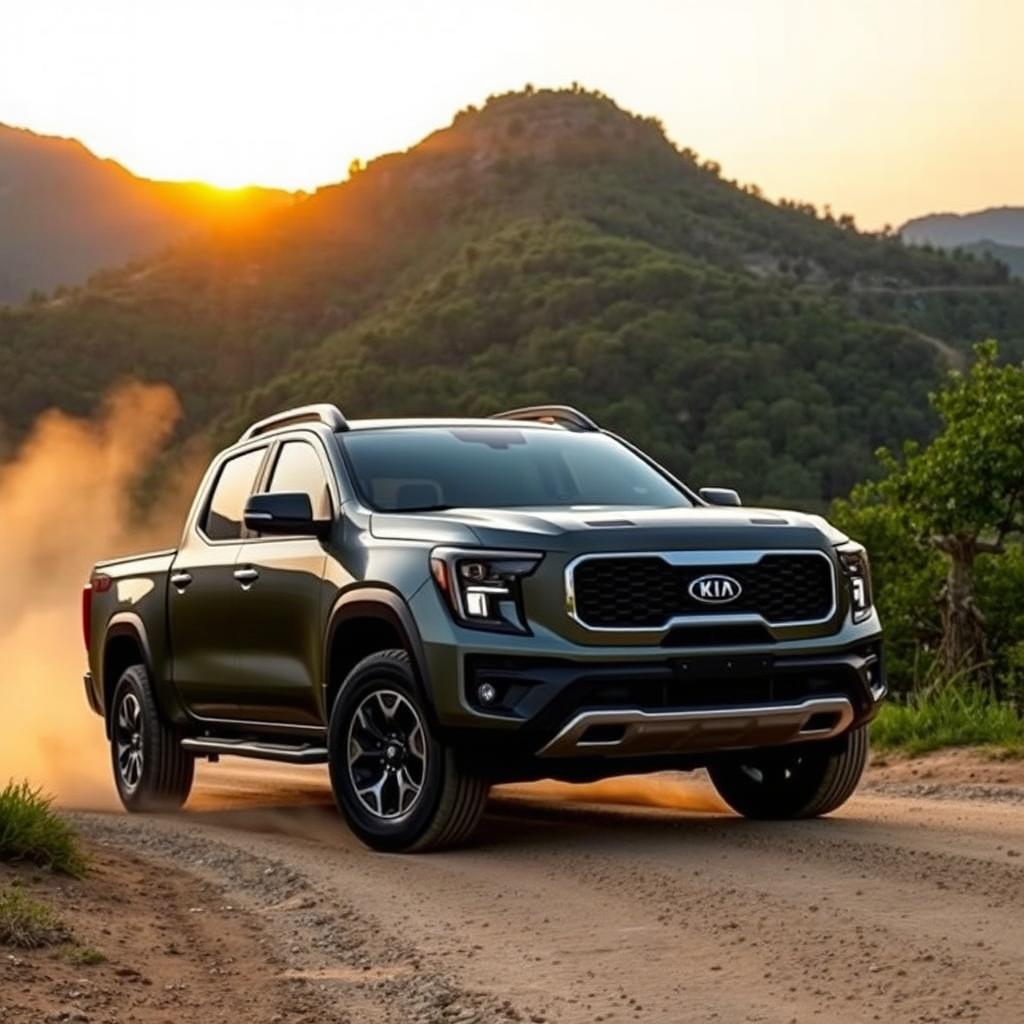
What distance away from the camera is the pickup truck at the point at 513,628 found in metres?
7.54

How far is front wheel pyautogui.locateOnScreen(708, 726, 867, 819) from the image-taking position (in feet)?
27.8

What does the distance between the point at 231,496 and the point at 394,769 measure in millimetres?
2512

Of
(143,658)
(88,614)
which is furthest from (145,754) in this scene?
(88,614)

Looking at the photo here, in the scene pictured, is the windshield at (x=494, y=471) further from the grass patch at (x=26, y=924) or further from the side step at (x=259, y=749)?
the grass patch at (x=26, y=924)

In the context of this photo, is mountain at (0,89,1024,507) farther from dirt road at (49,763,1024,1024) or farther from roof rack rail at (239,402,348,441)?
dirt road at (49,763,1024,1024)

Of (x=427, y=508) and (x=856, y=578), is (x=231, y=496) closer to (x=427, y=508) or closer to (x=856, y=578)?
(x=427, y=508)

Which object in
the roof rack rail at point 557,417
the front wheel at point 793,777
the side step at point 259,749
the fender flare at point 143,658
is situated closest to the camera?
the front wheel at point 793,777

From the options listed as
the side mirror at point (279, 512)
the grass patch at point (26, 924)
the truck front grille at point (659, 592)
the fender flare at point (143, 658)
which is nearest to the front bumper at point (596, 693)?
the truck front grille at point (659, 592)

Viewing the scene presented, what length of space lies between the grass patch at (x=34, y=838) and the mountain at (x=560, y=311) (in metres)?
73.6

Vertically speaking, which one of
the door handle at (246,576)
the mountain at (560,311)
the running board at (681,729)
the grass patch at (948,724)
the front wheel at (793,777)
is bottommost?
the grass patch at (948,724)

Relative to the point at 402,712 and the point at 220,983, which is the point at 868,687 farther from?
the point at 220,983

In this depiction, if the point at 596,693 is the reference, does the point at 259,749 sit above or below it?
below

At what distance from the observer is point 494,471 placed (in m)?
8.96

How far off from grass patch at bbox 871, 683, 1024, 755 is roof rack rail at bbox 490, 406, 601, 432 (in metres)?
3.32
